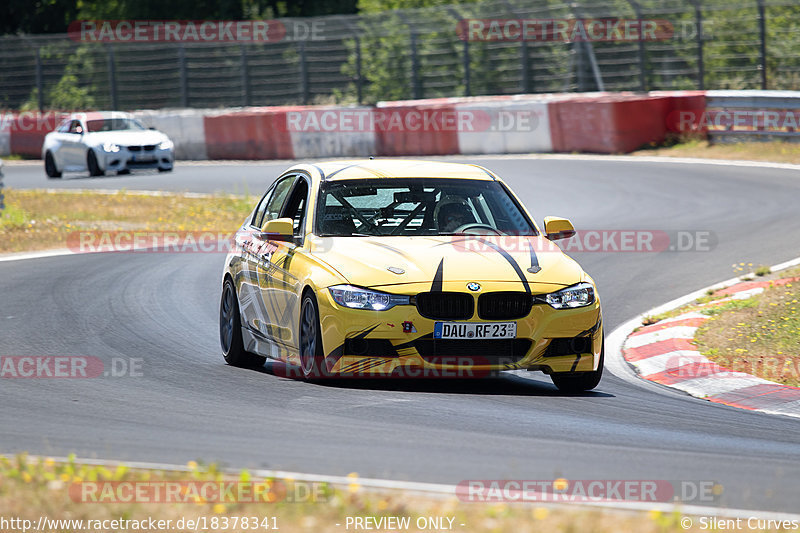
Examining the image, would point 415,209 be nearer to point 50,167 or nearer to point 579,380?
point 579,380

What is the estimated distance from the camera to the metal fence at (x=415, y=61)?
27.4 meters

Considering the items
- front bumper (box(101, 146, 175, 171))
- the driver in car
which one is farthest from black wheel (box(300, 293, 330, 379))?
front bumper (box(101, 146, 175, 171))

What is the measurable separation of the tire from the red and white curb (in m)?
20.6

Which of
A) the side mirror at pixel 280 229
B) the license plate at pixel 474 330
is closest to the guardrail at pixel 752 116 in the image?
the side mirror at pixel 280 229

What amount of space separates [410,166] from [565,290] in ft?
6.30

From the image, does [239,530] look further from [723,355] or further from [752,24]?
[752,24]

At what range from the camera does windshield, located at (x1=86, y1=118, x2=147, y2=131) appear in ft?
95.5

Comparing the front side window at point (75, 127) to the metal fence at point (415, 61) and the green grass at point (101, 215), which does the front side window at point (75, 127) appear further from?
the metal fence at point (415, 61)

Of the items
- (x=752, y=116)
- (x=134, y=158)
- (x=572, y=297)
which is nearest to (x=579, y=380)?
(x=572, y=297)

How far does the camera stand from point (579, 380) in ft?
28.6

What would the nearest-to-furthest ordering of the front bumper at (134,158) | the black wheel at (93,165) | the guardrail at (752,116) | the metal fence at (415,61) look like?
the guardrail at (752,116)
the metal fence at (415,61)
the front bumper at (134,158)
the black wheel at (93,165)

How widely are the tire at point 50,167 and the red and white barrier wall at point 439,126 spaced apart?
4.23 m

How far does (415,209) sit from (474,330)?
1.46 m

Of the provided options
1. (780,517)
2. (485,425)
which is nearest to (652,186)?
(485,425)
